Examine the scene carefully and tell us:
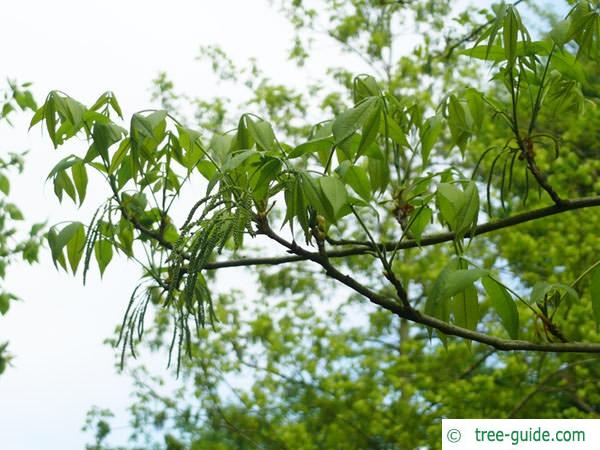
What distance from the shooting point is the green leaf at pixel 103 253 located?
1.76m

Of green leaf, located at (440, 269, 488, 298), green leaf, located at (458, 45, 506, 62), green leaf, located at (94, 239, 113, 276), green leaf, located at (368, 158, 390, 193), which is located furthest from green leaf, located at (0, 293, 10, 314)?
green leaf, located at (440, 269, 488, 298)

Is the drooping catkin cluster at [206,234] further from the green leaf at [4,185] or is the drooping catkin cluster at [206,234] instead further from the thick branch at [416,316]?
the green leaf at [4,185]

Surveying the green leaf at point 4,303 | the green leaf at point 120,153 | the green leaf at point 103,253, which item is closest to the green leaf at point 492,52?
the green leaf at point 120,153

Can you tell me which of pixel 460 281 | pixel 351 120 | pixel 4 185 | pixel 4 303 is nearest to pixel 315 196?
pixel 351 120

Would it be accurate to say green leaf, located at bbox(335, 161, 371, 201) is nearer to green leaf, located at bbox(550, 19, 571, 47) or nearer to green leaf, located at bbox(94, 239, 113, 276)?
green leaf, located at bbox(550, 19, 571, 47)

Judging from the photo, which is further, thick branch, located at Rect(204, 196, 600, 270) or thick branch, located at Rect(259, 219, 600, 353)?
thick branch, located at Rect(204, 196, 600, 270)

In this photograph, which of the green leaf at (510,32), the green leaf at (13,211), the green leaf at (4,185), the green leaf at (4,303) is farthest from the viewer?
the green leaf at (13,211)

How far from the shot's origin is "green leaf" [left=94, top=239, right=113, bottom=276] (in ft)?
5.78

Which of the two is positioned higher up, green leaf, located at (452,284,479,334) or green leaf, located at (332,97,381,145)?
green leaf, located at (332,97,381,145)

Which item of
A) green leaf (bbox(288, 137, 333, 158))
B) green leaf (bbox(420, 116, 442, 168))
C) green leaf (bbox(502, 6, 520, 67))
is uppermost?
green leaf (bbox(502, 6, 520, 67))

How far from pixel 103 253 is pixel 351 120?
70 centimetres

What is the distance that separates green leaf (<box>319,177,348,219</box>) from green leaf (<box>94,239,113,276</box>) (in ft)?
2.14

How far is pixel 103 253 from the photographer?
1771 millimetres

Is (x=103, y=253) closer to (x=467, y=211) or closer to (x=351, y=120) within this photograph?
(x=351, y=120)
